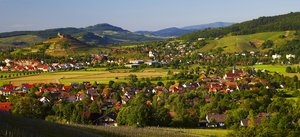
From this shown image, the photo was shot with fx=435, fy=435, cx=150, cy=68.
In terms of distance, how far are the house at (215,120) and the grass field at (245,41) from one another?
111241mm

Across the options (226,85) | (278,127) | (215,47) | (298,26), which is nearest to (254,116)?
(278,127)

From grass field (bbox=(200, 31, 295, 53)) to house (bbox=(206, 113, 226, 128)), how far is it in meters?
111

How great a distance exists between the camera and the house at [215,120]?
48844 mm

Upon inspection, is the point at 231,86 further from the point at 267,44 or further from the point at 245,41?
the point at 245,41

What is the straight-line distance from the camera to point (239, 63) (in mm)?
129625

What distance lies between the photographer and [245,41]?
176 meters

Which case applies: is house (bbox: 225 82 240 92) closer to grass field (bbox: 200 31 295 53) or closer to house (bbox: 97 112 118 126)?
house (bbox: 97 112 118 126)

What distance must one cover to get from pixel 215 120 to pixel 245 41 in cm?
13114

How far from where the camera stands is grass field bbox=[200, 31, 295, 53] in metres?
164

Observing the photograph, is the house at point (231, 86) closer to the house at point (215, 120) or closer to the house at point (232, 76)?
the house at point (232, 76)

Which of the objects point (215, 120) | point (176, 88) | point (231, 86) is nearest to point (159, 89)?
point (176, 88)

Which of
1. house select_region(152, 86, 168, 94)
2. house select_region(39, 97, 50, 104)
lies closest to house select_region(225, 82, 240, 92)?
house select_region(152, 86, 168, 94)

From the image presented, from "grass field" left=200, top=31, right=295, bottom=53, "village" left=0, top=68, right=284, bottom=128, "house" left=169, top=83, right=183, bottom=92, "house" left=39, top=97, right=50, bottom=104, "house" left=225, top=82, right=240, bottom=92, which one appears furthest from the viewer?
"grass field" left=200, top=31, right=295, bottom=53

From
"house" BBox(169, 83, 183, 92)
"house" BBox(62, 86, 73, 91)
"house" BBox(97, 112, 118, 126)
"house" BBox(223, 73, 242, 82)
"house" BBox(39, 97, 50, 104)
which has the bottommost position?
"house" BBox(223, 73, 242, 82)
